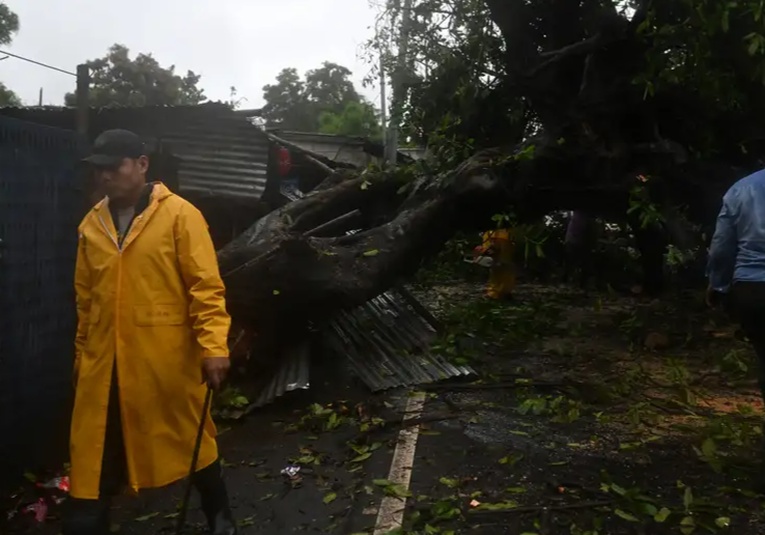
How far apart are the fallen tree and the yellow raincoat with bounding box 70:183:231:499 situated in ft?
12.0

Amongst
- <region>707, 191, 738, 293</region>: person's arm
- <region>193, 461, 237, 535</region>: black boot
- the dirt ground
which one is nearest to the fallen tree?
the dirt ground

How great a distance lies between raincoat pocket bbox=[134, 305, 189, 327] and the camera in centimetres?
328

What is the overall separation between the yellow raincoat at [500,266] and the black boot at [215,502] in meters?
9.01

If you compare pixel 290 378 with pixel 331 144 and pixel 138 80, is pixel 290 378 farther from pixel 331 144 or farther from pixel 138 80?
pixel 138 80

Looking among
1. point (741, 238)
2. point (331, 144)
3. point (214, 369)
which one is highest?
point (331, 144)

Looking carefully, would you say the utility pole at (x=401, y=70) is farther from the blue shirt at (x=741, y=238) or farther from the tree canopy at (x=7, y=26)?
the tree canopy at (x=7, y=26)

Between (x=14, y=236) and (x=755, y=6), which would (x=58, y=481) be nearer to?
(x=14, y=236)

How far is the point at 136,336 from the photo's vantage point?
129 inches

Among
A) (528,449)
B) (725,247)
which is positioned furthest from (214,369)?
(725,247)

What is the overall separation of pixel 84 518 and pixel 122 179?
147cm


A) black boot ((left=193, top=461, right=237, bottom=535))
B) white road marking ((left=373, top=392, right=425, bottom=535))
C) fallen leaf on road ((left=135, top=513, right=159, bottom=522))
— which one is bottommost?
fallen leaf on road ((left=135, top=513, right=159, bottom=522))

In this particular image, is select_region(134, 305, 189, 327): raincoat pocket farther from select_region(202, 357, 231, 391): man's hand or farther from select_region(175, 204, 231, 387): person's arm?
select_region(202, 357, 231, 391): man's hand

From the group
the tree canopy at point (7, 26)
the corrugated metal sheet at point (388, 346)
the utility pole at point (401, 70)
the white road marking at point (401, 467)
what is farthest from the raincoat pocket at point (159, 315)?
the tree canopy at point (7, 26)

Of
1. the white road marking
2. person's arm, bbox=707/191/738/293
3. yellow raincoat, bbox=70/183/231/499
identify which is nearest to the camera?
yellow raincoat, bbox=70/183/231/499
